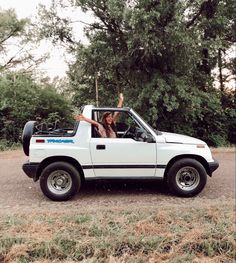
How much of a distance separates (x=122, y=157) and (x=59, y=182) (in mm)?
1313

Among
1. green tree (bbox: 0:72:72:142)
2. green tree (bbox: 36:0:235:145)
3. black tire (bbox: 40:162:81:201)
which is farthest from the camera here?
green tree (bbox: 0:72:72:142)

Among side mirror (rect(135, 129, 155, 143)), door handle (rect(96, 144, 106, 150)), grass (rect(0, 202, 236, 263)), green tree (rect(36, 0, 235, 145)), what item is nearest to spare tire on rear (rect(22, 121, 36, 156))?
door handle (rect(96, 144, 106, 150))

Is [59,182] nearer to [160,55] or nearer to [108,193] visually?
[108,193]

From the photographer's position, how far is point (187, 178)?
7.40m

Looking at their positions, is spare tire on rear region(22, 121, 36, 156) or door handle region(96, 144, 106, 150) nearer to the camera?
door handle region(96, 144, 106, 150)

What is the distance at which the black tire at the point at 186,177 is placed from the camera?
23.7 ft

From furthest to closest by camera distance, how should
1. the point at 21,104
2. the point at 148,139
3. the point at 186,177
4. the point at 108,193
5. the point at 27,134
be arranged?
the point at 21,104 → the point at 108,193 → the point at 27,134 → the point at 186,177 → the point at 148,139

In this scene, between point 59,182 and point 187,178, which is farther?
point 187,178

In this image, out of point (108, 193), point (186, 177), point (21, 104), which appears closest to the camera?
point (186, 177)

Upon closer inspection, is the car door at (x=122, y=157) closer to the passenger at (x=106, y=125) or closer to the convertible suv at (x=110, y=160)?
the convertible suv at (x=110, y=160)

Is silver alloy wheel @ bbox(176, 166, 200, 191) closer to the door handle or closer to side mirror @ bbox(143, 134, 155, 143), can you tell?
side mirror @ bbox(143, 134, 155, 143)

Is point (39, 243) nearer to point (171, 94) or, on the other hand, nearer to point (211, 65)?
point (171, 94)

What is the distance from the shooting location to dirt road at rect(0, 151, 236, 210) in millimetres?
7086

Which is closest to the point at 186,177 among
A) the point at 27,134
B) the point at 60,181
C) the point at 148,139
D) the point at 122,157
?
the point at 148,139
